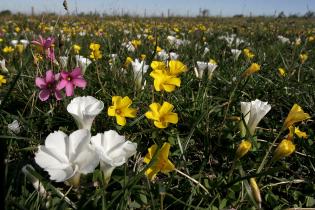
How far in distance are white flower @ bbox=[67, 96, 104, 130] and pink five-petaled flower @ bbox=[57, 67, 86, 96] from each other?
286 mm

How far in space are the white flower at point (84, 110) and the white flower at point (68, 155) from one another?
298mm

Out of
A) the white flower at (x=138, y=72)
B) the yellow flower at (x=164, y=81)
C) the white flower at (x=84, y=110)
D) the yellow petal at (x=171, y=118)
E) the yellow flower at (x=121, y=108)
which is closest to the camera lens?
the white flower at (x=84, y=110)

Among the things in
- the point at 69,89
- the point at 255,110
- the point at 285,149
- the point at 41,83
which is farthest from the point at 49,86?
the point at 285,149

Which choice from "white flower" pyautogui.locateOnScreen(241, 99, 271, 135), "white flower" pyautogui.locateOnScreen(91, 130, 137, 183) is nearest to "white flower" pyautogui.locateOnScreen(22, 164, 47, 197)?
"white flower" pyautogui.locateOnScreen(91, 130, 137, 183)

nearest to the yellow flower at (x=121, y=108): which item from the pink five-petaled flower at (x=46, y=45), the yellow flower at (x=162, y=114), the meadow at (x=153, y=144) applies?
the meadow at (x=153, y=144)

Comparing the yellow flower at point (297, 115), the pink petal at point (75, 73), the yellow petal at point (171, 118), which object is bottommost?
the yellow petal at point (171, 118)

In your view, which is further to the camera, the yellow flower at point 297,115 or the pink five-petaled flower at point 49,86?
the pink five-petaled flower at point 49,86

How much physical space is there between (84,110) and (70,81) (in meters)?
0.42

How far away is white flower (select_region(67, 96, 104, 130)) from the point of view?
5.77 feet

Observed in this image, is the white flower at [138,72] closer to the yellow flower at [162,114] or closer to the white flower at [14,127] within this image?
the yellow flower at [162,114]

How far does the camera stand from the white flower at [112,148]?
4.95 ft

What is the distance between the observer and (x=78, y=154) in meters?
1.42

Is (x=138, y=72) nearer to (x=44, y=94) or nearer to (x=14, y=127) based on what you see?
(x=44, y=94)

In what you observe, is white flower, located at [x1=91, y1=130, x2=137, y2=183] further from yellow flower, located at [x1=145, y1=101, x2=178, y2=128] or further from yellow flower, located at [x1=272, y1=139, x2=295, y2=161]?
yellow flower, located at [x1=272, y1=139, x2=295, y2=161]
